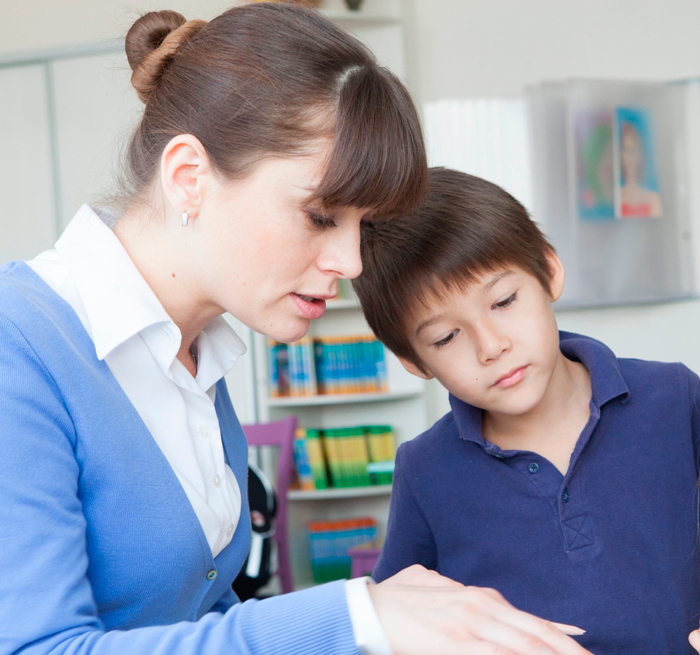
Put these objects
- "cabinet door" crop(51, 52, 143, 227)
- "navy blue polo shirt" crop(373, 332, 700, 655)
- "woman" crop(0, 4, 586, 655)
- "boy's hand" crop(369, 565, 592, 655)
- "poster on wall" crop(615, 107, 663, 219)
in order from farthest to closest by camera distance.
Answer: "cabinet door" crop(51, 52, 143, 227) → "poster on wall" crop(615, 107, 663, 219) → "navy blue polo shirt" crop(373, 332, 700, 655) → "woman" crop(0, 4, 586, 655) → "boy's hand" crop(369, 565, 592, 655)

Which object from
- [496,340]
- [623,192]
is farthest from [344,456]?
[496,340]

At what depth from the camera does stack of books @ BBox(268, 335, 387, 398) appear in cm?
372

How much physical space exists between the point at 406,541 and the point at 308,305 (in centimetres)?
47

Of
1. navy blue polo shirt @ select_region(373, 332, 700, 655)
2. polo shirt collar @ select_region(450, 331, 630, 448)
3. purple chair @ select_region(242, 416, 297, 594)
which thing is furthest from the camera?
purple chair @ select_region(242, 416, 297, 594)

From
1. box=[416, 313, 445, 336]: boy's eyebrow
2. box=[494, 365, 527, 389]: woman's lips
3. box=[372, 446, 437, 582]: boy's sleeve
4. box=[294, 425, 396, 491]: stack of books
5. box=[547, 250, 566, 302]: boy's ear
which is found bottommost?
box=[294, 425, 396, 491]: stack of books

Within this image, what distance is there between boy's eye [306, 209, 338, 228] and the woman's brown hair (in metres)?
0.02

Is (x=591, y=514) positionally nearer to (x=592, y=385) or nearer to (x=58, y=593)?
(x=592, y=385)

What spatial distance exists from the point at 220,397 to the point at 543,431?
1.65 feet

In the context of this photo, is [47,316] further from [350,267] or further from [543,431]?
[543,431]

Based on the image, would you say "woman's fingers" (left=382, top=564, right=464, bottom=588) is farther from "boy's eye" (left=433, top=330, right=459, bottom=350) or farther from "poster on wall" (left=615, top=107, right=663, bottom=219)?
"poster on wall" (left=615, top=107, right=663, bottom=219)

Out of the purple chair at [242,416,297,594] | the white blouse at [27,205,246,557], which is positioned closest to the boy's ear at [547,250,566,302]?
the white blouse at [27,205,246,557]

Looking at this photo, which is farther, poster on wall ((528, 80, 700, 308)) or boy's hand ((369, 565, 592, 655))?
poster on wall ((528, 80, 700, 308))

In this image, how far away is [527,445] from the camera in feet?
3.93

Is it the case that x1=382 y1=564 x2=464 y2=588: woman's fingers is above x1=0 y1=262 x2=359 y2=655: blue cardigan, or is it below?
below
